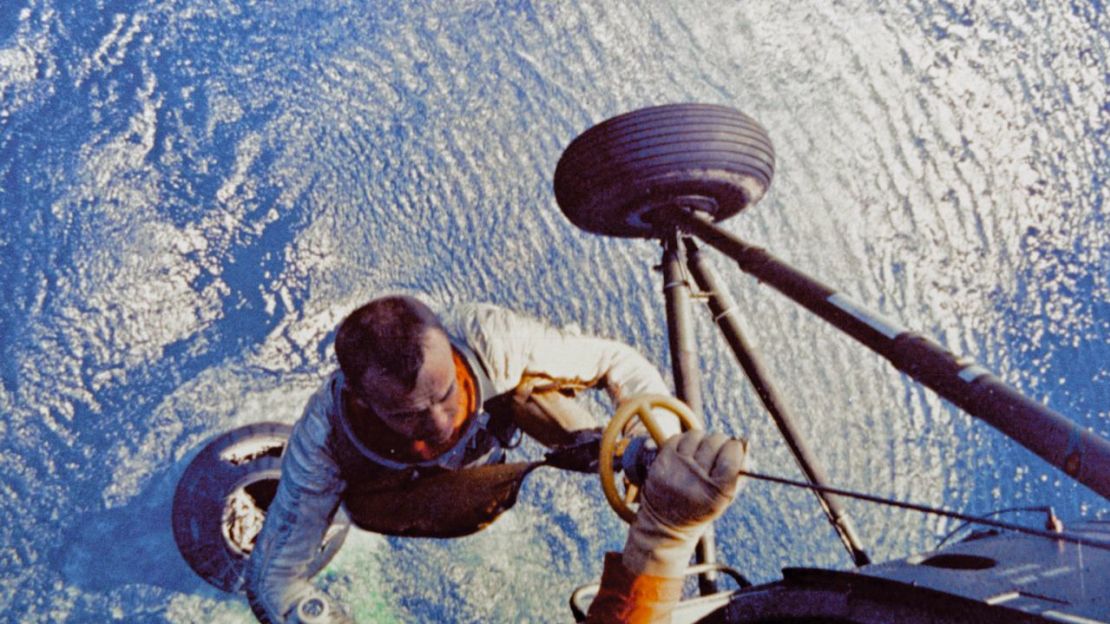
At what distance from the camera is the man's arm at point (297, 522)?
1844mm

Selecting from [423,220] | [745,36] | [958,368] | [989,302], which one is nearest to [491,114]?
[423,220]

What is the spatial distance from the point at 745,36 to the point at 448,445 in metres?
3.05

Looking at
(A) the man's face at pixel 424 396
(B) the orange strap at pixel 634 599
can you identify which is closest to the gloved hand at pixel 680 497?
(B) the orange strap at pixel 634 599

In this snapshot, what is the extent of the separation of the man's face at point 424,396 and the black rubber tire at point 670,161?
71 centimetres

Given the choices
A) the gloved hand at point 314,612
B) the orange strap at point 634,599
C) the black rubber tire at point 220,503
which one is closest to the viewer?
the orange strap at point 634,599

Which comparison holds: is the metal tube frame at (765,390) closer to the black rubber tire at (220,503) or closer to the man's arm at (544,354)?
the man's arm at (544,354)

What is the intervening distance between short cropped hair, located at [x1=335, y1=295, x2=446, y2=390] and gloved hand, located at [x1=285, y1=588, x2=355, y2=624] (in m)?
0.70

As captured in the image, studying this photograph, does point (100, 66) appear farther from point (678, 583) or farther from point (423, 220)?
point (678, 583)

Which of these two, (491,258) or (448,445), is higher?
(491,258)

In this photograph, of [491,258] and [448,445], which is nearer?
[448,445]

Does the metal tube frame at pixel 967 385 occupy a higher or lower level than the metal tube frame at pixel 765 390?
lower

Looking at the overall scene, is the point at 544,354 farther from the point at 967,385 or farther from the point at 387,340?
the point at 967,385

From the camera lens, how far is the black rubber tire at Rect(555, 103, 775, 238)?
1898 millimetres

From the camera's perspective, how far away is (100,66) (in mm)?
3471
